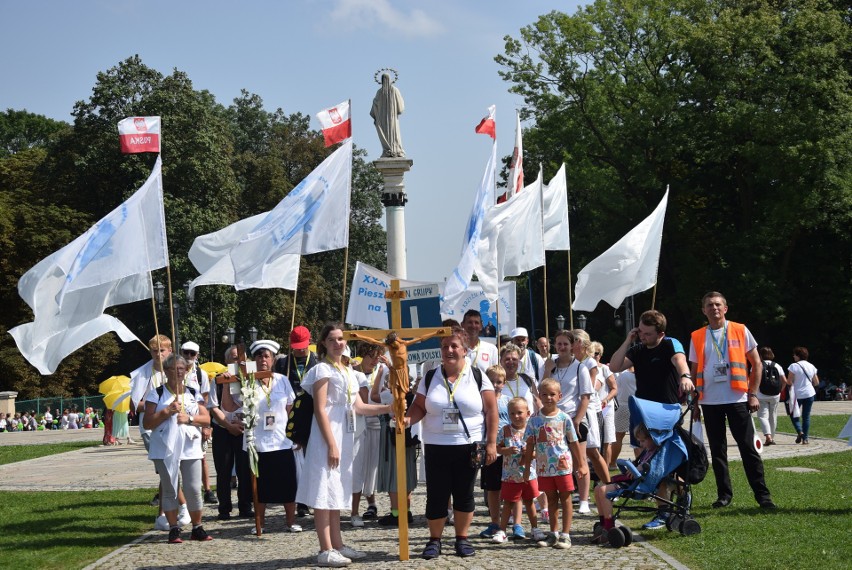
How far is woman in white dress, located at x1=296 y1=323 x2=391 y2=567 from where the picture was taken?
9.21 metres

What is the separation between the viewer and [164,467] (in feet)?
35.5

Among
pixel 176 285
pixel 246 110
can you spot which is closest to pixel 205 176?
pixel 176 285

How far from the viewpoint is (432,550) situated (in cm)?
934

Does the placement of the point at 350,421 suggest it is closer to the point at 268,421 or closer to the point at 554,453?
the point at 554,453

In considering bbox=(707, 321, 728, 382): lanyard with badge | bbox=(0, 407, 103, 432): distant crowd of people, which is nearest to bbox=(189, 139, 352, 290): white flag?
bbox=(707, 321, 728, 382): lanyard with badge

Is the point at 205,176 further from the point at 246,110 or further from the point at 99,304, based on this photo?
the point at 99,304

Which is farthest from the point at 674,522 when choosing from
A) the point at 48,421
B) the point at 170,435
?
the point at 48,421

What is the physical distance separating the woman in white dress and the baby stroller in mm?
2157

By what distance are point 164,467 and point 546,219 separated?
6.76m

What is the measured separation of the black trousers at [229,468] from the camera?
12.8 m

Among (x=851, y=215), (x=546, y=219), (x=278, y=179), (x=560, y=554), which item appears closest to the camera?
(x=560, y=554)

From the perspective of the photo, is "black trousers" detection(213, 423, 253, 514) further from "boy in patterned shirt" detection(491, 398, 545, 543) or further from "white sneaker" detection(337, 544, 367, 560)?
"boy in patterned shirt" detection(491, 398, 545, 543)

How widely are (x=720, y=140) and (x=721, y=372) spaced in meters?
31.4

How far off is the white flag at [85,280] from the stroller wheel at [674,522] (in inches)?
212
